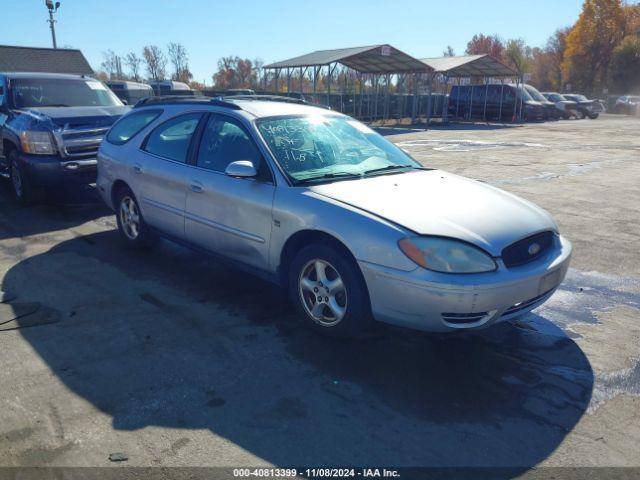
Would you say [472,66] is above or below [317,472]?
above

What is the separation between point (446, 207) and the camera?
3.69 m

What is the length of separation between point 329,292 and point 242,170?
45.3 inches

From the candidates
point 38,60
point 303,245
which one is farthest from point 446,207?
point 38,60

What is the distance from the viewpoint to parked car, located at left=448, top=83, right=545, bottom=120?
31.2 metres

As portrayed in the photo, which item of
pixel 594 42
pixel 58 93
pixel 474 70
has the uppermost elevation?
pixel 594 42

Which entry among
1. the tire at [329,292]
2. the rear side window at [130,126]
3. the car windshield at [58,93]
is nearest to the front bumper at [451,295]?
the tire at [329,292]

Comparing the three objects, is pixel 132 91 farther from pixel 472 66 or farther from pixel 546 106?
pixel 546 106

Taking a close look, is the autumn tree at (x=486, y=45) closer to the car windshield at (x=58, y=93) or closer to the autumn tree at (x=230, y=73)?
the autumn tree at (x=230, y=73)

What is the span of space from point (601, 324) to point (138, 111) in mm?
5056

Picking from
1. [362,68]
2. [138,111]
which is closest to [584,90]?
[362,68]

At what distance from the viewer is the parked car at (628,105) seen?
46750 mm

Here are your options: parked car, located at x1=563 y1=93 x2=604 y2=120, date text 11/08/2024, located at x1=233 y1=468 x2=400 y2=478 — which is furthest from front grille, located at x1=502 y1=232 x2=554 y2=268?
parked car, located at x1=563 y1=93 x2=604 y2=120

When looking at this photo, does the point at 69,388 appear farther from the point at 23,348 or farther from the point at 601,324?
the point at 601,324

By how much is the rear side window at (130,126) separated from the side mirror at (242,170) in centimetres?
193
